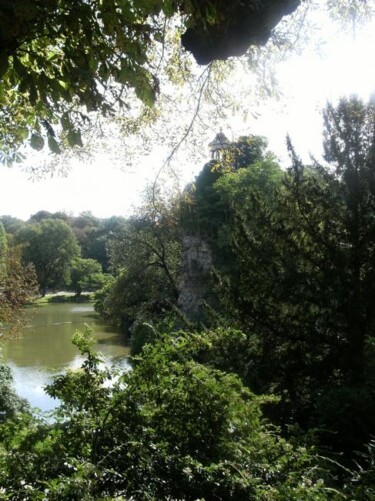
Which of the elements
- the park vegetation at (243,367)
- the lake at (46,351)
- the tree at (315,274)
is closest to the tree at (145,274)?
the park vegetation at (243,367)

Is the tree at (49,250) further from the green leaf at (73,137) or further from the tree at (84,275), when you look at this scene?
the green leaf at (73,137)

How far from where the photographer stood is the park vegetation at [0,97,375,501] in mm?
2344

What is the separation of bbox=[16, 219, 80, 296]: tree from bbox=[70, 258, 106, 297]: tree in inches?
38.4

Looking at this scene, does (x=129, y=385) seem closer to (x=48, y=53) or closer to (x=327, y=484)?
(x=327, y=484)

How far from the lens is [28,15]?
1911 mm

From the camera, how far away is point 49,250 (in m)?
52.9

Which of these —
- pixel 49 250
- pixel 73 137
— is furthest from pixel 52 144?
pixel 49 250

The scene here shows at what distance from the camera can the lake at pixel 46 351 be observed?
600 inches

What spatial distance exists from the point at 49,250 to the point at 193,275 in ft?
124

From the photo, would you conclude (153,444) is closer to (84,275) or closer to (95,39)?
(95,39)

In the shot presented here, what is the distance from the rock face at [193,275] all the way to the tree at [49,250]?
35.1 metres

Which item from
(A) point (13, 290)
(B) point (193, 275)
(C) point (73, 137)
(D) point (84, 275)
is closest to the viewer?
(C) point (73, 137)

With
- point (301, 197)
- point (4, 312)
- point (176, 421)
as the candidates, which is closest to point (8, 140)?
point (176, 421)

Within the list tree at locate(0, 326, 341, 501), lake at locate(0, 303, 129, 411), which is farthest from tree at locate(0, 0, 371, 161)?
lake at locate(0, 303, 129, 411)
